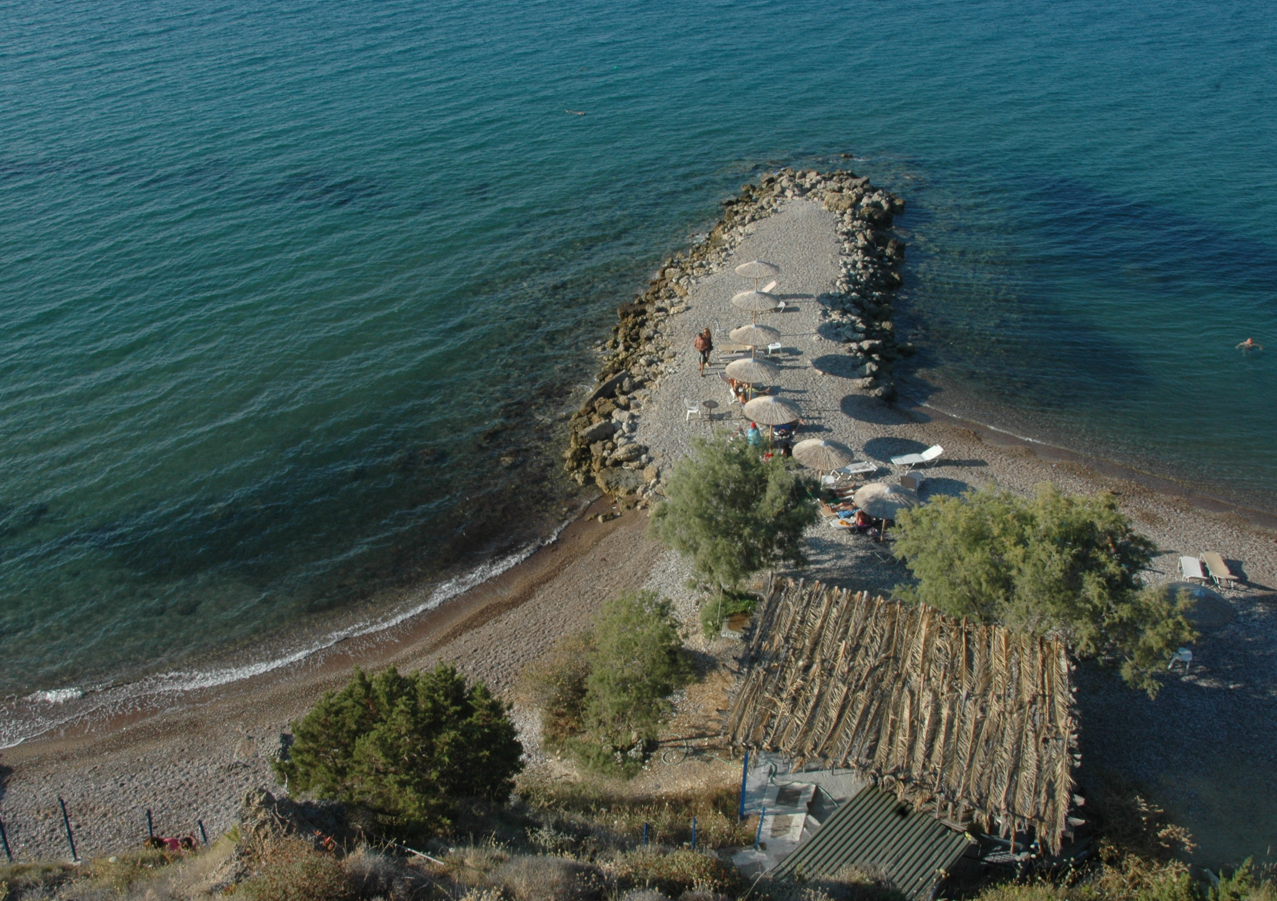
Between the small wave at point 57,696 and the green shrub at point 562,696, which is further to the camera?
the small wave at point 57,696

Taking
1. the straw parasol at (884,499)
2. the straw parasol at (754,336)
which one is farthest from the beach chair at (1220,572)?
the straw parasol at (754,336)

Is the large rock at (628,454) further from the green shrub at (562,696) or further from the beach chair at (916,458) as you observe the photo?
the green shrub at (562,696)

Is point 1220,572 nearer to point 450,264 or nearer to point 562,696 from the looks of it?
point 562,696

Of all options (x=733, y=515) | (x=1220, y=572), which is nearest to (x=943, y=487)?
(x=1220, y=572)

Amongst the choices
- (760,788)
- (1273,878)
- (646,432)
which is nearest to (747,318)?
(646,432)

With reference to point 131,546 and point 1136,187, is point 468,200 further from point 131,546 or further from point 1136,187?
point 1136,187

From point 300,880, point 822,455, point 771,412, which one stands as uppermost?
point 771,412

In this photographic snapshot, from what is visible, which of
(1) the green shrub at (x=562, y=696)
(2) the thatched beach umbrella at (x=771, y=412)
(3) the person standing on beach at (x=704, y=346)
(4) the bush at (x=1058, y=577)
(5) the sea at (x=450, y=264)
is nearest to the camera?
(4) the bush at (x=1058, y=577)
